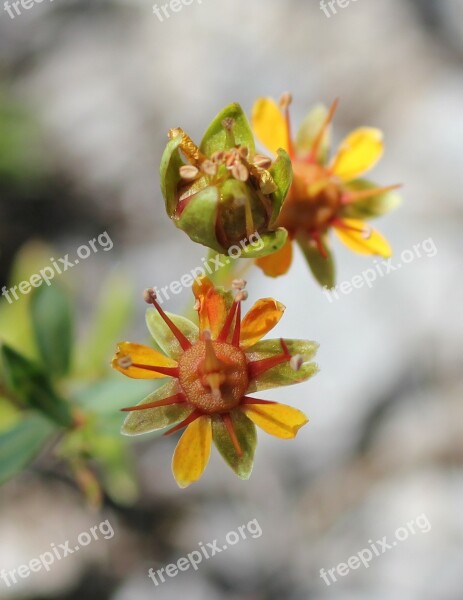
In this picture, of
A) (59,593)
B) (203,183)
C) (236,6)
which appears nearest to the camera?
(203,183)

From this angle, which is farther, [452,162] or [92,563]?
[452,162]

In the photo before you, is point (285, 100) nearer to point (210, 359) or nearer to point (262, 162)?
point (262, 162)

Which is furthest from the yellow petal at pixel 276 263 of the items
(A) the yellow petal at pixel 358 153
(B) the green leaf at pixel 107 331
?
(B) the green leaf at pixel 107 331

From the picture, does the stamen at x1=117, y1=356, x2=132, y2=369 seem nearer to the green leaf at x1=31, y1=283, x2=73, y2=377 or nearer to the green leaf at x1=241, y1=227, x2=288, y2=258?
the green leaf at x1=241, y1=227, x2=288, y2=258

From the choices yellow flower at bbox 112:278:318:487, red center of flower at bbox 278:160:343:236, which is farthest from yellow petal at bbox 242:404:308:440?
red center of flower at bbox 278:160:343:236

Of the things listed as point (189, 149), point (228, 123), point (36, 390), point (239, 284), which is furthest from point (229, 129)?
point (36, 390)

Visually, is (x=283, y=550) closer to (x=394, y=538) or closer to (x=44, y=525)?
(x=394, y=538)

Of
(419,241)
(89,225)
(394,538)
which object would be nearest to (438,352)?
(419,241)
